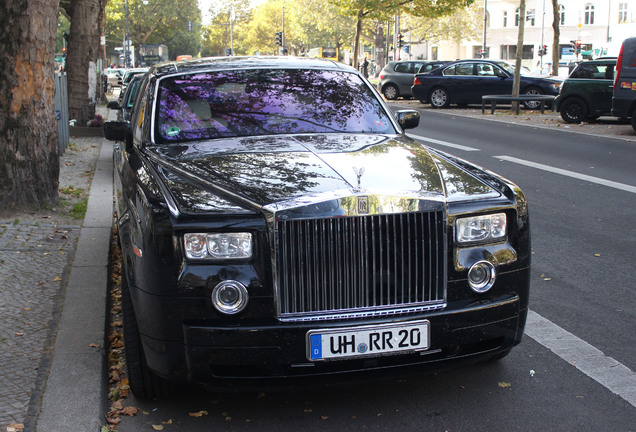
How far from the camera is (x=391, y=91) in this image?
Answer: 33812 mm

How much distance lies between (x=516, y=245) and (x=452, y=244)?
1.29 ft

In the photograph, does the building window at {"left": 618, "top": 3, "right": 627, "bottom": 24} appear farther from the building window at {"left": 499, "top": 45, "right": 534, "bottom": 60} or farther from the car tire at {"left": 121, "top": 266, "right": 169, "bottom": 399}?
the car tire at {"left": 121, "top": 266, "right": 169, "bottom": 399}

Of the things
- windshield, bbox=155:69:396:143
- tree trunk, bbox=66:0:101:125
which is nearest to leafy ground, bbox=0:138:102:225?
windshield, bbox=155:69:396:143

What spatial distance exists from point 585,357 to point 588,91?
55.3 feet

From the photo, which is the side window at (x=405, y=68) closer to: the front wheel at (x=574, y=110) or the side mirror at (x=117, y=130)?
the front wheel at (x=574, y=110)

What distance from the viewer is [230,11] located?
137 meters

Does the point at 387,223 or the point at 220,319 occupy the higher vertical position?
the point at 387,223

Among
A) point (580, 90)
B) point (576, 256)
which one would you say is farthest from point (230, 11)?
point (576, 256)

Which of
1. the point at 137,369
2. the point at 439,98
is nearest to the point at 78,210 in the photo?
the point at 137,369

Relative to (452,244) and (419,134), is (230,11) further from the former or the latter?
(452,244)

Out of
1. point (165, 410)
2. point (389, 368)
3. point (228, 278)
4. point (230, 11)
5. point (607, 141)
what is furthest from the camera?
point (230, 11)

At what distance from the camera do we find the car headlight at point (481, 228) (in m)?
3.69

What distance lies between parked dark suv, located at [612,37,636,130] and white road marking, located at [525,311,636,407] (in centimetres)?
1316

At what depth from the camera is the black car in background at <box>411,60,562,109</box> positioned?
1085 inches
